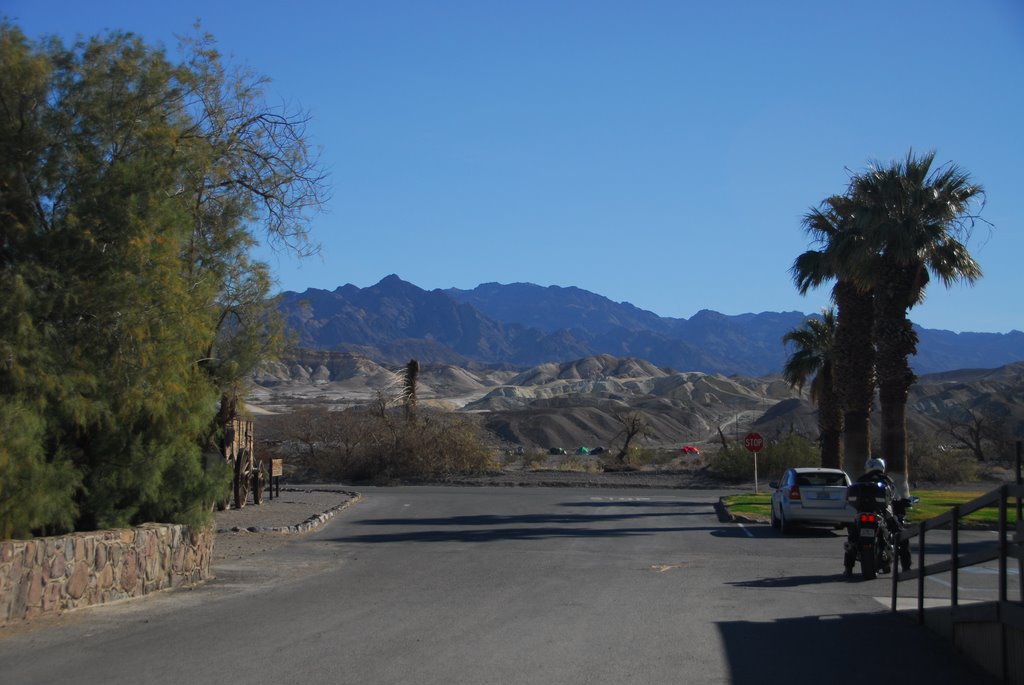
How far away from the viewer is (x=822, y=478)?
2380 centimetres

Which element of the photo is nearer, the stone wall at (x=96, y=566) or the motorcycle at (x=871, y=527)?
the stone wall at (x=96, y=566)

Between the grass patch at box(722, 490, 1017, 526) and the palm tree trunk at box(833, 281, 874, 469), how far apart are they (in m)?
2.43

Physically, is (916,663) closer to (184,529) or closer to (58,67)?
(184,529)

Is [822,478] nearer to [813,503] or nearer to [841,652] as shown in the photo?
[813,503]

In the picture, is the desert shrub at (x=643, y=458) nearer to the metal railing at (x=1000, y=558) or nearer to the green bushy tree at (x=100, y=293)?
the green bushy tree at (x=100, y=293)

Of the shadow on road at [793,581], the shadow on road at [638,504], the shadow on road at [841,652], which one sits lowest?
the shadow on road at [638,504]

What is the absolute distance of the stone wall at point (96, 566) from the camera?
36.3 ft

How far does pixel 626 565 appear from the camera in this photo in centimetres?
1753

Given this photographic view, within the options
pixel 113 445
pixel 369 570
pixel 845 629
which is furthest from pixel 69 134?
pixel 845 629

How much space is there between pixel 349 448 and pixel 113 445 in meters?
38.6

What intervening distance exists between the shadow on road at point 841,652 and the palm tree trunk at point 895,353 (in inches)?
683

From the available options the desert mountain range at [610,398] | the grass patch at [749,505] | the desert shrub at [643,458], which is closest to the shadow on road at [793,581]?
the desert mountain range at [610,398]

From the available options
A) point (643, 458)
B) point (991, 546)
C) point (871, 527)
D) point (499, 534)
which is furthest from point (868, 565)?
point (643, 458)

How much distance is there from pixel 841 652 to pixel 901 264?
20.2 m
